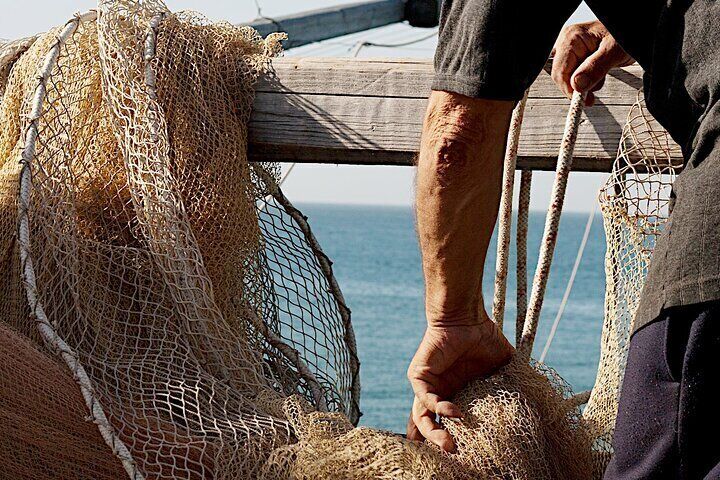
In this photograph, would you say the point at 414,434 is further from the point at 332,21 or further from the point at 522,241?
the point at 332,21

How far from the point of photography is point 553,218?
2854 mm

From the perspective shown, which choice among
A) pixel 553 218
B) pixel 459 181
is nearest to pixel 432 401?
pixel 459 181

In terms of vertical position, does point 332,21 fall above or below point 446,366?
above

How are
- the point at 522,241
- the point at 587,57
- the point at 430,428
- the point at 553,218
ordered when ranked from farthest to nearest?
the point at 522,241, the point at 553,218, the point at 587,57, the point at 430,428

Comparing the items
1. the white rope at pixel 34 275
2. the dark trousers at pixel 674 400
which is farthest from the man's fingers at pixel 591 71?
the white rope at pixel 34 275

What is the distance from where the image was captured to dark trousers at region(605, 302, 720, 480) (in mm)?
1590

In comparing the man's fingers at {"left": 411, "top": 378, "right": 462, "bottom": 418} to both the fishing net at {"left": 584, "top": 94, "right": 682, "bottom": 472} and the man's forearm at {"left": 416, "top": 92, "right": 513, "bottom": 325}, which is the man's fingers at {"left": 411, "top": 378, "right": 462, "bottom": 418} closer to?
the man's forearm at {"left": 416, "top": 92, "right": 513, "bottom": 325}

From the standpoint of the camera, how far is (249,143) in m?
2.96

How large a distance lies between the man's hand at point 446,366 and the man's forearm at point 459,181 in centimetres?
15

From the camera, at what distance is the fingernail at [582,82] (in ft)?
8.68

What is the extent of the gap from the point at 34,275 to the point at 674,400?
1542mm

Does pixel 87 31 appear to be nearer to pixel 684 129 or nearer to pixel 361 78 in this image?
pixel 361 78

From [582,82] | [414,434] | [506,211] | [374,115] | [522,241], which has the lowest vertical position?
[414,434]

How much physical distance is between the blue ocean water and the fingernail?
2.17 feet
